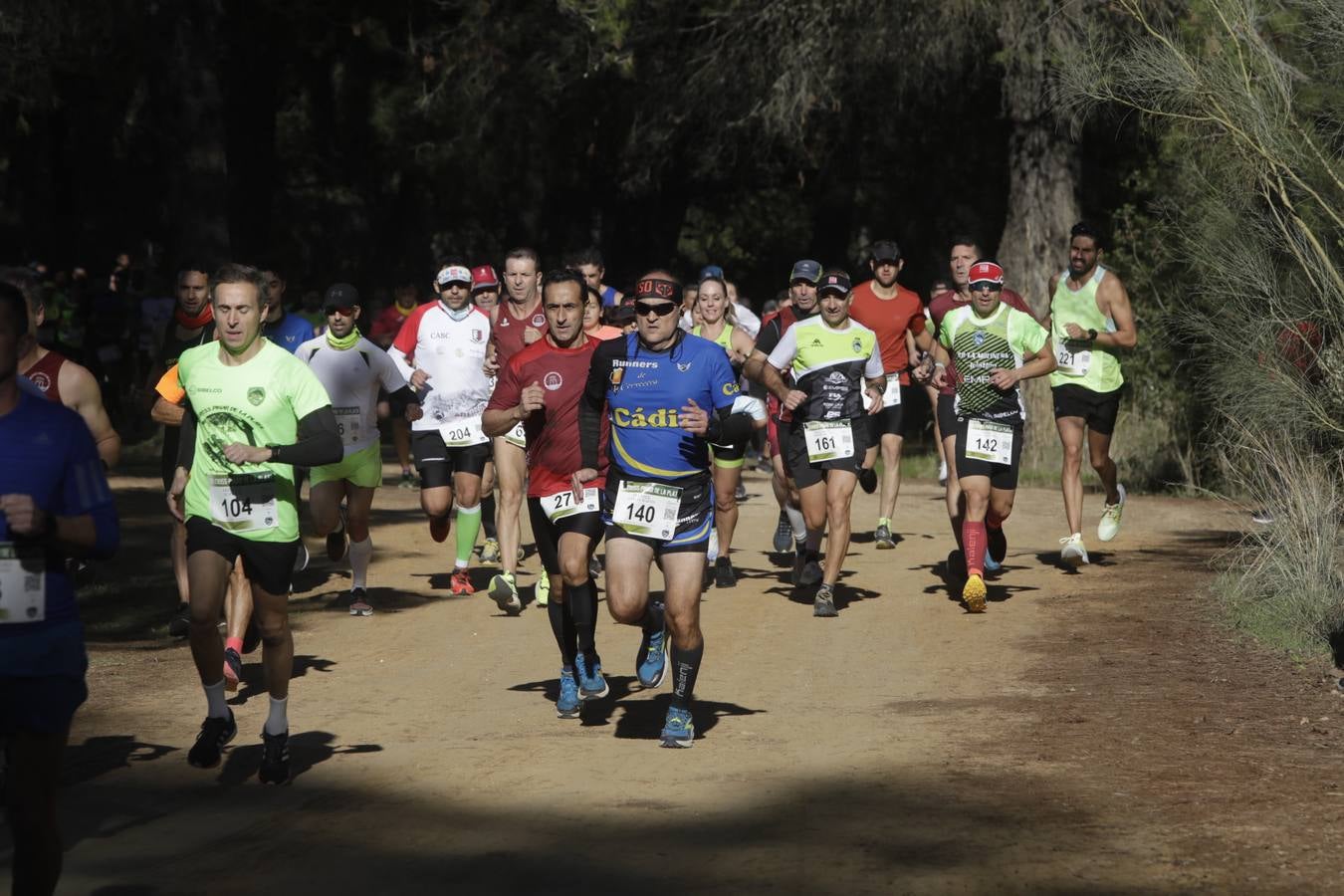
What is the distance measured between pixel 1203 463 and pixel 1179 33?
5469mm

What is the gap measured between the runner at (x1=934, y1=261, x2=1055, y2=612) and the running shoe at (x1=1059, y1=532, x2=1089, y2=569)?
156cm

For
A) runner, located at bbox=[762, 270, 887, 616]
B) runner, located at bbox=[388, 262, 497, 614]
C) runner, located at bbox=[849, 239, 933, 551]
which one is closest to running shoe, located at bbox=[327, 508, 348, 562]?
runner, located at bbox=[388, 262, 497, 614]

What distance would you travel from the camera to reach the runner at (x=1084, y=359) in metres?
13.8

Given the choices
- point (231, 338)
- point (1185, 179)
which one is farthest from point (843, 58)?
point (231, 338)

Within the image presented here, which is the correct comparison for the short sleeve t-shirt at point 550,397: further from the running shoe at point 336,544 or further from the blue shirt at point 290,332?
the running shoe at point 336,544

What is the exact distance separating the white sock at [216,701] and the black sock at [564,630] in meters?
1.85

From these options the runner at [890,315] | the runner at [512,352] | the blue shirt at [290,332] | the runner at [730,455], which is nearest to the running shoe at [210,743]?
the runner at [730,455]

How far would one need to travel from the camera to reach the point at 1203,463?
18.7 m

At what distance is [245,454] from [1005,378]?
6192 millimetres

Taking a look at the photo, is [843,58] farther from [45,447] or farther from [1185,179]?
[45,447]

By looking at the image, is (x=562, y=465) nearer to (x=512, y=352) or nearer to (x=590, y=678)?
(x=590, y=678)

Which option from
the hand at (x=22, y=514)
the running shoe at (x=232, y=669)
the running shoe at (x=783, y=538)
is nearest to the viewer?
the hand at (x=22, y=514)

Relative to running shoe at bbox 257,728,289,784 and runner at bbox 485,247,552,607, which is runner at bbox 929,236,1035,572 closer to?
runner at bbox 485,247,552,607

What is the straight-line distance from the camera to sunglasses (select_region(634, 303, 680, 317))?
28.3ft
